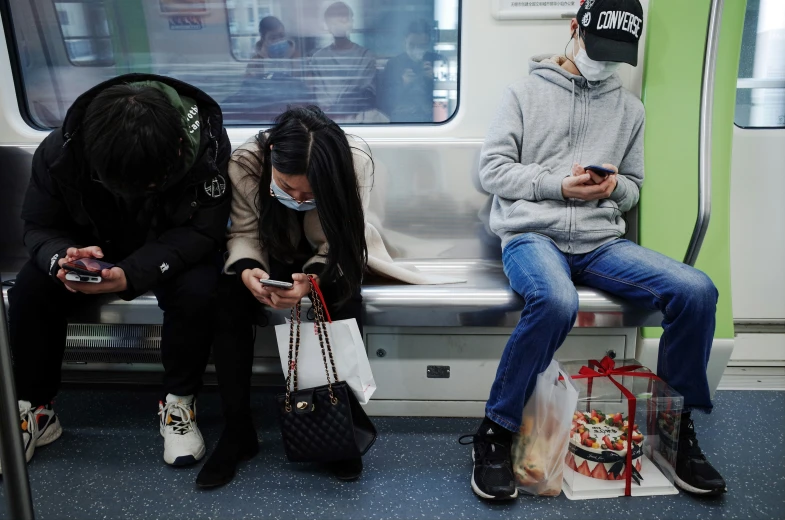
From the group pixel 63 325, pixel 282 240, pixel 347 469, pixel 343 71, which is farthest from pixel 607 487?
pixel 343 71

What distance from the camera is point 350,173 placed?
177cm

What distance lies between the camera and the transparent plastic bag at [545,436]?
1773 mm

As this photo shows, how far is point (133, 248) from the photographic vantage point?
206 centimetres

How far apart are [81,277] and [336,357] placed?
83 centimetres

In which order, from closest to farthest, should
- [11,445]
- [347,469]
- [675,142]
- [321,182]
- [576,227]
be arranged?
[11,445] < [321,182] < [347,469] < [576,227] < [675,142]

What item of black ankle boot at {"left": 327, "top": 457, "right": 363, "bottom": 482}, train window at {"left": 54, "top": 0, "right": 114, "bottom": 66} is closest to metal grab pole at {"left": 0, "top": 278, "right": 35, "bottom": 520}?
black ankle boot at {"left": 327, "top": 457, "right": 363, "bottom": 482}

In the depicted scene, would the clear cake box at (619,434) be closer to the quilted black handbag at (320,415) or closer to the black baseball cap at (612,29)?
the quilted black handbag at (320,415)

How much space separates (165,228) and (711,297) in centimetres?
183

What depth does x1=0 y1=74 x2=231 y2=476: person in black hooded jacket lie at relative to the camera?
72.0 inches

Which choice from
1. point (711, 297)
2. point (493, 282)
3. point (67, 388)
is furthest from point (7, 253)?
point (711, 297)

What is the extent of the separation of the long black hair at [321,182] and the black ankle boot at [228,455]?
60 cm

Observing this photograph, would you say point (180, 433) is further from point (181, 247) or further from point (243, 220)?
point (243, 220)

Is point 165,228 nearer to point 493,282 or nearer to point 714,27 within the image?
point 493,282

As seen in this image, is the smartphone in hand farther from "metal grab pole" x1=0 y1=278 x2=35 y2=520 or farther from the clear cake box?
the clear cake box
